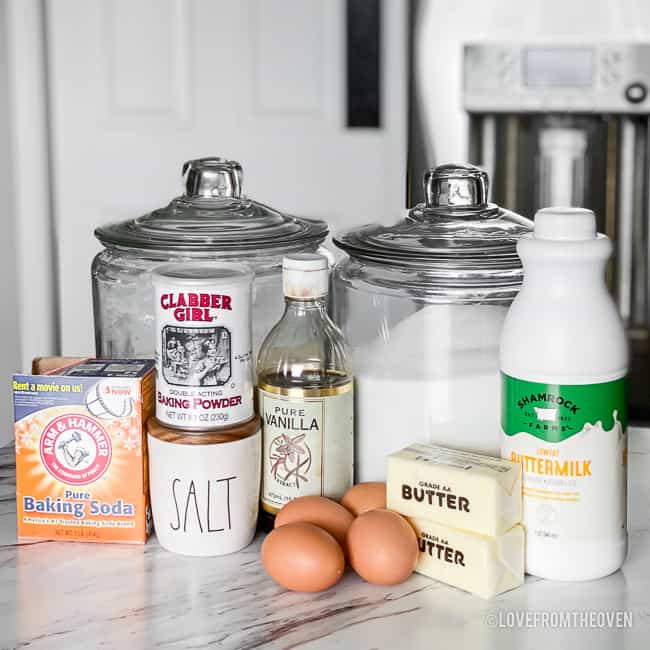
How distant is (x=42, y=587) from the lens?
2.78 ft

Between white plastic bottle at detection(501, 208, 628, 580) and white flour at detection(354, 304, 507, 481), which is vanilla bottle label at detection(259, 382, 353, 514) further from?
white plastic bottle at detection(501, 208, 628, 580)

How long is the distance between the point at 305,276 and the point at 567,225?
8.9 inches

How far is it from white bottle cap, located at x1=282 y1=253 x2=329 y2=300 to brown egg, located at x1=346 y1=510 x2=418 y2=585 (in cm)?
20

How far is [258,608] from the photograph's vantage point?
0.81m

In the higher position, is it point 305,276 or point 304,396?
point 305,276

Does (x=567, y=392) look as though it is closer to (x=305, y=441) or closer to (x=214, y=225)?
(x=305, y=441)

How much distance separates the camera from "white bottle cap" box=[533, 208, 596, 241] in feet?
2.67

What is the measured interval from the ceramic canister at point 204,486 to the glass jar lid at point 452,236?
0.19 metres

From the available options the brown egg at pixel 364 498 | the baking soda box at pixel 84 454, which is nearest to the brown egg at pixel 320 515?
the brown egg at pixel 364 498

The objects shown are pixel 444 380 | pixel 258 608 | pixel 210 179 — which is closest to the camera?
pixel 258 608

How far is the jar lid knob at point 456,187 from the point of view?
3.22 ft

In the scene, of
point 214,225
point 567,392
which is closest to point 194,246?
point 214,225

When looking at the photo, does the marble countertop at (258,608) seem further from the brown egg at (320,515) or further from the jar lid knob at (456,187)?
the jar lid knob at (456,187)

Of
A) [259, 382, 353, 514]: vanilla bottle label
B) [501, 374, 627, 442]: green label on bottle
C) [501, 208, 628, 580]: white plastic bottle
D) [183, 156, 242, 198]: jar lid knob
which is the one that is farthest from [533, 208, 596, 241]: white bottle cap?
[183, 156, 242, 198]: jar lid knob
